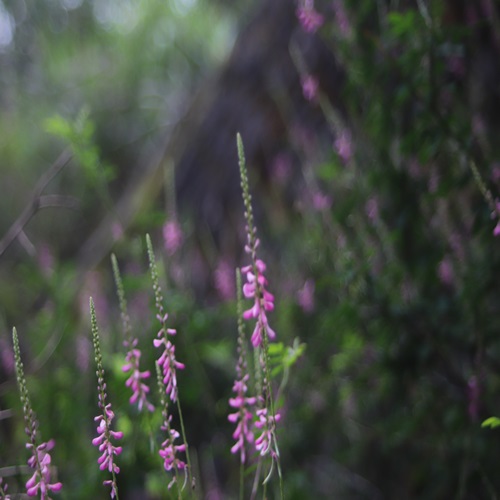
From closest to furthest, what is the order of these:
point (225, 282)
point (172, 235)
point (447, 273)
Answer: point (447, 273), point (172, 235), point (225, 282)

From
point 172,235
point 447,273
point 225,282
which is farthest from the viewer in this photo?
point 225,282

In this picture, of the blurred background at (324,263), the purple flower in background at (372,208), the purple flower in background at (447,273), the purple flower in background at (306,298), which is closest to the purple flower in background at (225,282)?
the blurred background at (324,263)

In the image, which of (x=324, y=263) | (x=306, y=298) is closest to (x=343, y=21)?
(x=324, y=263)

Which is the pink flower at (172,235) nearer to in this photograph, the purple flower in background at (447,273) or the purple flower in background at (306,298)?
the purple flower in background at (306,298)

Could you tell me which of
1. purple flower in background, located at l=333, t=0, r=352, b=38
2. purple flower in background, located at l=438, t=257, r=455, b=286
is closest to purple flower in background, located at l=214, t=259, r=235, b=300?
purple flower in background, located at l=438, t=257, r=455, b=286

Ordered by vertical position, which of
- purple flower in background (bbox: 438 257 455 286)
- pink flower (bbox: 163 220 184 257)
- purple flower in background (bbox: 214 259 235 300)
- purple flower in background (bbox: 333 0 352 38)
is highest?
purple flower in background (bbox: 333 0 352 38)

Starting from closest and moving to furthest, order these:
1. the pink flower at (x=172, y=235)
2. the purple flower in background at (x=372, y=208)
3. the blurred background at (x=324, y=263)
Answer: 1. the blurred background at (x=324, y=263)
2. the purple flower in background at (x=372, y=208)
3. the pink flower at (x=172, y=235)

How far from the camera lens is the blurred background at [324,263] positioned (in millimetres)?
2037

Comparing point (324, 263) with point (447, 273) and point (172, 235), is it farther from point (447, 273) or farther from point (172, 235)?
point (172, 235)

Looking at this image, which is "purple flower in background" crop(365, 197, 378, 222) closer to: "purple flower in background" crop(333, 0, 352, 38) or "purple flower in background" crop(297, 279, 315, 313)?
"purple flower in background" crop(297, 279, 315, 313)

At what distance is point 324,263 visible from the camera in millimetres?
2463

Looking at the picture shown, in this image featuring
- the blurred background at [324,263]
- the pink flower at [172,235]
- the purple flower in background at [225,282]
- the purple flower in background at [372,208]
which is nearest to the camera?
the blurred background at [324,263]

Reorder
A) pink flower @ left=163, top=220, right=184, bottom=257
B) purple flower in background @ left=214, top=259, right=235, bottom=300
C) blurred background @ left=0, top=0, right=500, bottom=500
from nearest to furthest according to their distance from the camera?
blurred background @ left=0, top=0, right=500, bottom=500 < pink flower @ left=163, top=220, right=184, bottom=257 < purple flower in background @ left=214, top=259, right=235, bottom=300

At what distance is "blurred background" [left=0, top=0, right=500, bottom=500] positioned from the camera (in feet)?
6.68
